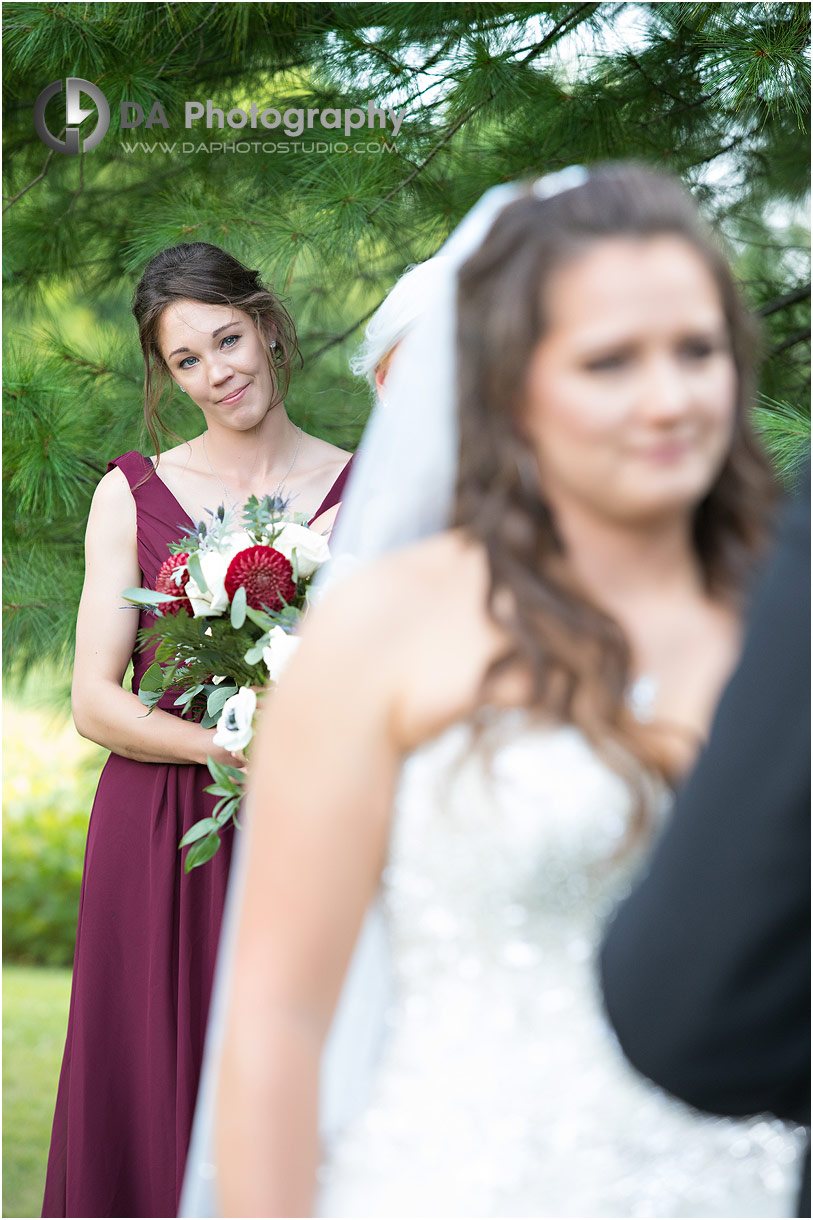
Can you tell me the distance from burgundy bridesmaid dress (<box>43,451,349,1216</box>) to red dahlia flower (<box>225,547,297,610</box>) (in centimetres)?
73

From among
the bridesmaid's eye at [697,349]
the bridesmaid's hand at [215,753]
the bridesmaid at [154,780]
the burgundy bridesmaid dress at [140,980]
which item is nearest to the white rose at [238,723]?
the bridesmaid's hand at [215,753]

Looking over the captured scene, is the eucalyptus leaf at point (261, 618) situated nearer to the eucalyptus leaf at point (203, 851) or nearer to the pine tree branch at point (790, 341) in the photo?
the eucalyptus leaf at point (203, 851)

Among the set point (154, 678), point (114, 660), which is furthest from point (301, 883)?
point (114, 660)

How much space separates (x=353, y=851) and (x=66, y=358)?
115 inches

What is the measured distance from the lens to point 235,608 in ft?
6.94

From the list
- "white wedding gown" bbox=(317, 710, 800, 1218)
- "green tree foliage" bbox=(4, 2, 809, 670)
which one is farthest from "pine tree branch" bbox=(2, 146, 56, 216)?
"white wedding gown" bbox=(317, 710, 800, 1218)

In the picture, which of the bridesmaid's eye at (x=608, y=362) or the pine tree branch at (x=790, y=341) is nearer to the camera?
the bridesmaid's eye at (x=608, y=362)

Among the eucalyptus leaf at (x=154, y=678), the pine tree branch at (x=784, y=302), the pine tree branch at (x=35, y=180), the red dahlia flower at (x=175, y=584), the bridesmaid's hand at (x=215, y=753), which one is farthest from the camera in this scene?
the pine tree branch at (x=35, y=180)

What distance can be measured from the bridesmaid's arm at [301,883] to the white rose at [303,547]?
92 centimetres

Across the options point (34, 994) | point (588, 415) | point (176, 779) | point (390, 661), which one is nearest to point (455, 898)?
point (390, 661)

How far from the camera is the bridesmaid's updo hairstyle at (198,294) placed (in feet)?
9.32

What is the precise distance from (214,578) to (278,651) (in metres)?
0.20

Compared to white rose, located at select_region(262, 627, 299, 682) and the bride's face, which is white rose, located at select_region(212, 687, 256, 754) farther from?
the bride's face

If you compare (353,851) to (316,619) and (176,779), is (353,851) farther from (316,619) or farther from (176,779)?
(176,779)
